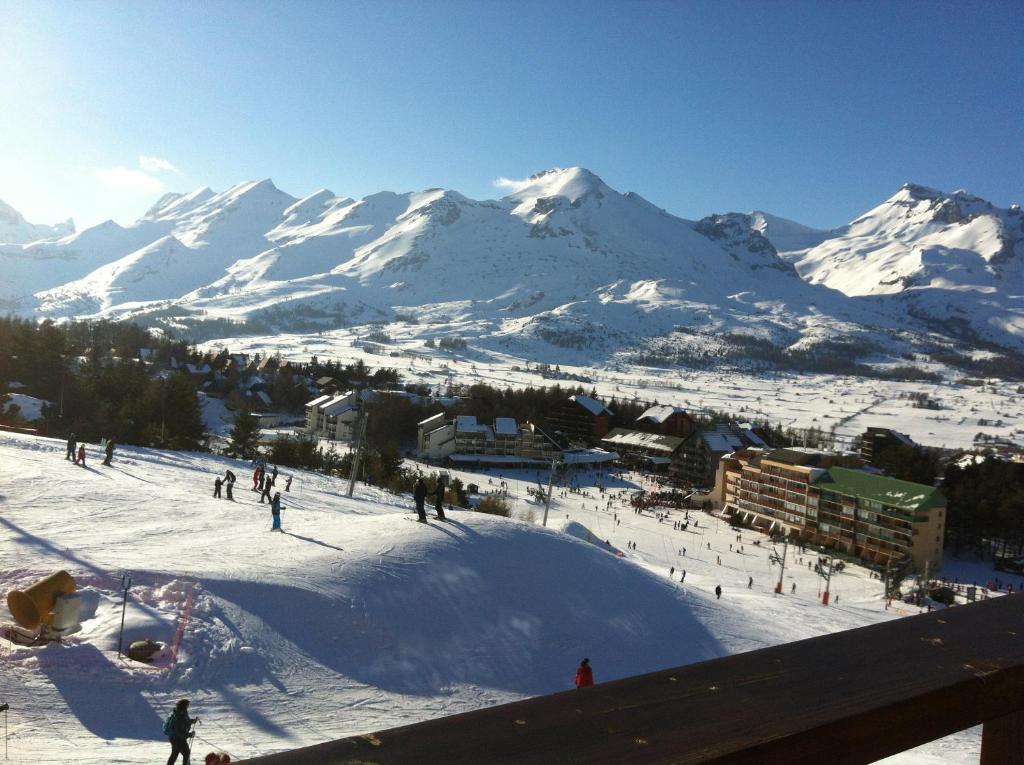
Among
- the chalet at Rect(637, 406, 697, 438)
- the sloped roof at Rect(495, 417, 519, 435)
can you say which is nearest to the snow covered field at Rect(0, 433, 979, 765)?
the sloped roof at Rect(495, 417, 519, 435)

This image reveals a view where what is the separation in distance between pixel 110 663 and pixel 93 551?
3.97m

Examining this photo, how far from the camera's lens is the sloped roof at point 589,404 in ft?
243

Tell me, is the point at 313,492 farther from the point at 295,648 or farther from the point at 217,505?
the point at 295,648

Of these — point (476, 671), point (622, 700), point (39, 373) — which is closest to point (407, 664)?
point (476, 671)

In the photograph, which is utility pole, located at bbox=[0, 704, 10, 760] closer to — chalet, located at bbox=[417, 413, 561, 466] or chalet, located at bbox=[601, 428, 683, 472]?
chalet, located at bbox=[417, 413, 561, 466]

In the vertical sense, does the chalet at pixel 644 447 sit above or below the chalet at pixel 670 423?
below

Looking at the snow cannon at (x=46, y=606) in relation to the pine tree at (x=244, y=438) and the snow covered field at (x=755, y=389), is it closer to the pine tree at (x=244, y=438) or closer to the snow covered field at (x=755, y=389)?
the pine tree at (x=244, y=438)

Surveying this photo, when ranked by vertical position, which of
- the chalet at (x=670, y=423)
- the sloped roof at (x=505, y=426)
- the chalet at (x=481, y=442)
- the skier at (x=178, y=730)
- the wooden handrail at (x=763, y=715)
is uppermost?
the wooden handrail at (x=763, y=715)

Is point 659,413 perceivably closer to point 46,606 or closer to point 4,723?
point 46,606

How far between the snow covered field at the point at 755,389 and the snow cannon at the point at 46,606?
278 ft

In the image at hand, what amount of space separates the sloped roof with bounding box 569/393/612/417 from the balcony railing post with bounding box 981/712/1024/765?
73.2 m

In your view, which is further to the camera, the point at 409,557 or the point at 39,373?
the point at 39,373

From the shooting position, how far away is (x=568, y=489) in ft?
163

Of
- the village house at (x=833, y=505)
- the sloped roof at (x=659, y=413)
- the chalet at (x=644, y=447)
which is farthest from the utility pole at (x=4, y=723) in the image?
the sloped roof at (x=659, y=413)
